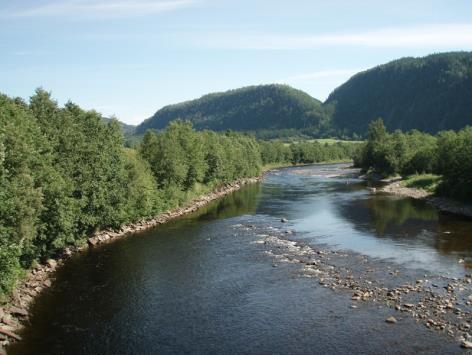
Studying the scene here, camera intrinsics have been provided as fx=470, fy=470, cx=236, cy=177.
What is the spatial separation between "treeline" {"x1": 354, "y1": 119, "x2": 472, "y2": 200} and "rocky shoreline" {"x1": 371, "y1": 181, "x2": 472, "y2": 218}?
7.14 feet

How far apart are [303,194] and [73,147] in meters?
64.7

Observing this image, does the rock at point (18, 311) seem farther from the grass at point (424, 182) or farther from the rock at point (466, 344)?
the grass at point (424, 182)

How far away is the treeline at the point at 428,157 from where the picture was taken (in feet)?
283

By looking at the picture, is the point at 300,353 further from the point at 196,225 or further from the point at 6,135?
the point at 196,225

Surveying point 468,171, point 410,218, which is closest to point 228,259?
point 410,218

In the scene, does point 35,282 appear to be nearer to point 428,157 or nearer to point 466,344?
point 466,344

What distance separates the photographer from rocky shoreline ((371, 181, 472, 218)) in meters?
80.8

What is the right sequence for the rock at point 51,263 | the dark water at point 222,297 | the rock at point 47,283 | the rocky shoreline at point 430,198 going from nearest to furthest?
the dark water at point 222,297, the rock at point 47,283, the rock at point 51,263, the rocky shoreline at point 430,198

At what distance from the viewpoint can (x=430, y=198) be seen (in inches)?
3799

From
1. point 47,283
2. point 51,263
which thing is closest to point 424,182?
point 51,263

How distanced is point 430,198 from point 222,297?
68254mm

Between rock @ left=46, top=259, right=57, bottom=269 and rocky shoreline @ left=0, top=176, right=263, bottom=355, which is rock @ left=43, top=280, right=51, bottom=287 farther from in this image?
rock @ left=46, top=259, right=57, bottom=269

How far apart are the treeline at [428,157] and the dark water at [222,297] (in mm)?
14776

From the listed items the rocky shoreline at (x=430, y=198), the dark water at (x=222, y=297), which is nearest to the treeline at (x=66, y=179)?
the dark water at (x=222, y=297)
